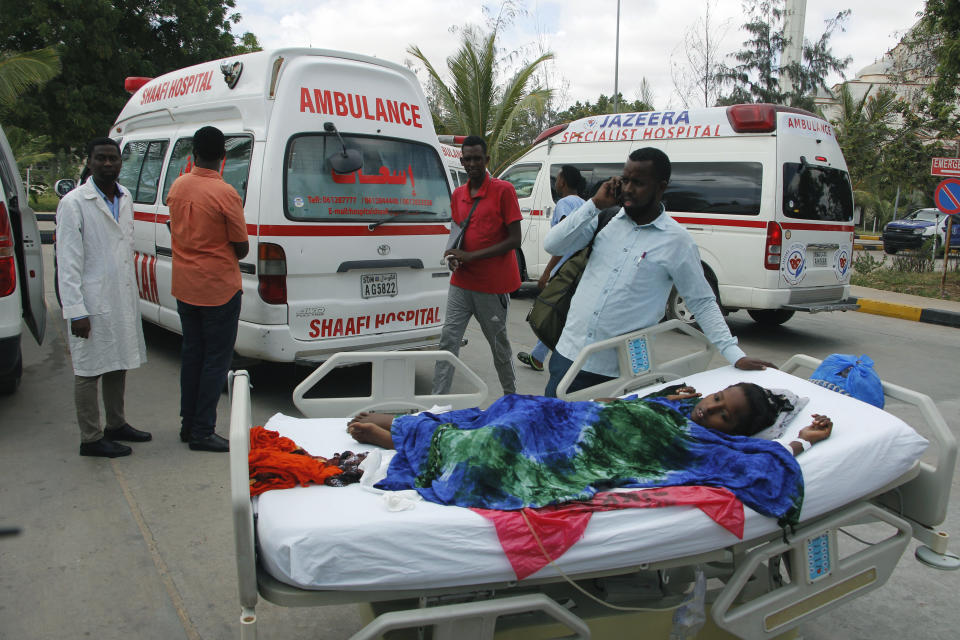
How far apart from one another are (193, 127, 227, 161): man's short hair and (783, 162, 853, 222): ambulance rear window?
5919 millimetres

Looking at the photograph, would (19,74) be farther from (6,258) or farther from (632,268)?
(632,268)

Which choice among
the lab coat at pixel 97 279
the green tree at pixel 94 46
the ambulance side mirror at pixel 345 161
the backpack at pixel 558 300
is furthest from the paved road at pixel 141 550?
the green tree at pixel 94 46

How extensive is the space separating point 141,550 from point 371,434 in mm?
1292

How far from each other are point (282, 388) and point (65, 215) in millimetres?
2155

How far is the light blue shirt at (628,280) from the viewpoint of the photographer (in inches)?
126

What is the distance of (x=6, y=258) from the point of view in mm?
4297

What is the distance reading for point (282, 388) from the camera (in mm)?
5625

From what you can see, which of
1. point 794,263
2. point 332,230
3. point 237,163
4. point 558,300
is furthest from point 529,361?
point 794,263

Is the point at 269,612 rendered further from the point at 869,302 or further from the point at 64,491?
the point at 869,302

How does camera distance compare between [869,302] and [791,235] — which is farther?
[869,302]

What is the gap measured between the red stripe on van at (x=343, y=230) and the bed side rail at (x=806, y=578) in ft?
11.2

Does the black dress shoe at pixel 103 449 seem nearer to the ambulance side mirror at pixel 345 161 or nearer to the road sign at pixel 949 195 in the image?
the ambulance side mirror at pixel 345 161

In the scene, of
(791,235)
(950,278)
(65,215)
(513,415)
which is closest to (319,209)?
(65,215)

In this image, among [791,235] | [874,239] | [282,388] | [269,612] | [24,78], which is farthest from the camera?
[874,239]
